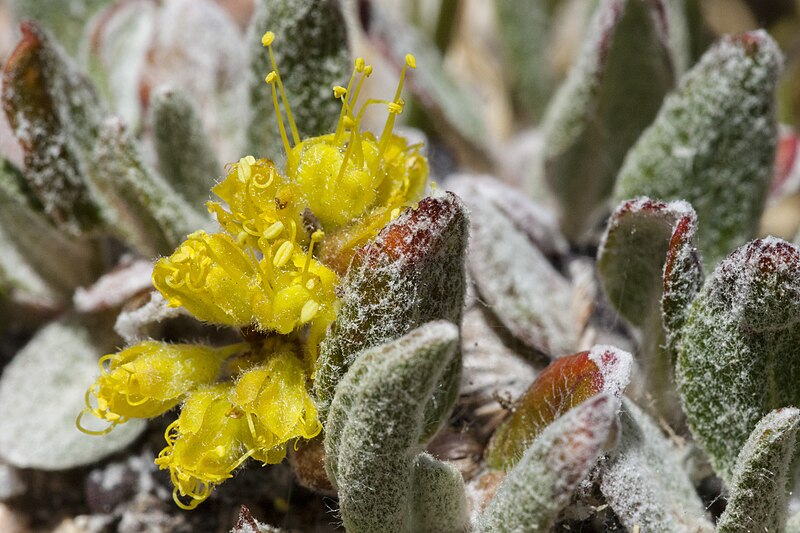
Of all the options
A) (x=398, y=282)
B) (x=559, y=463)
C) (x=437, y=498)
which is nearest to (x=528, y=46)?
(x=398, y=282)

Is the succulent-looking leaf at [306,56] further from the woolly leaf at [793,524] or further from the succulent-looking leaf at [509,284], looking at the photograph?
the woolly leaf at [793,524]

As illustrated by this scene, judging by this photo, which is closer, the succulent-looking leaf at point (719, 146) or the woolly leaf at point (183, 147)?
the succulent-looking leaf at point (719, 146)

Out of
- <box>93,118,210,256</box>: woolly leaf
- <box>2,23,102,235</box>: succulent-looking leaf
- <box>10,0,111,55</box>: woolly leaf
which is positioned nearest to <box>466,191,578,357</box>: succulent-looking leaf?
<box>93,118,210,256</box>: woolly leaf

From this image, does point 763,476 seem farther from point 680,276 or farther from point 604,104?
point 604,104

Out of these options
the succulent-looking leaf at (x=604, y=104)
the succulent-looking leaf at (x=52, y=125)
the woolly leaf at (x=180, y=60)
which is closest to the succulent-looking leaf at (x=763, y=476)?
the succulent-looking leaf at (x=604, y=104)

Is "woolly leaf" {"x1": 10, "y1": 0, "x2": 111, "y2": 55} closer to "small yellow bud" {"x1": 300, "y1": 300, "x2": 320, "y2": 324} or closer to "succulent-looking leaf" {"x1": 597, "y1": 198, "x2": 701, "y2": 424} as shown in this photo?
"small yellow bud" {"x1": 300, "y1": 300, "x2": 320, "y2": 324}

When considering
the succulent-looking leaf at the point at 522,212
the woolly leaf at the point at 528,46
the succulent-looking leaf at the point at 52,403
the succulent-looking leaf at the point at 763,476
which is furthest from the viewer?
the woolly leaf at the point at 528,46

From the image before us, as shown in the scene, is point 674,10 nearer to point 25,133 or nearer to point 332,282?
point 332,282
